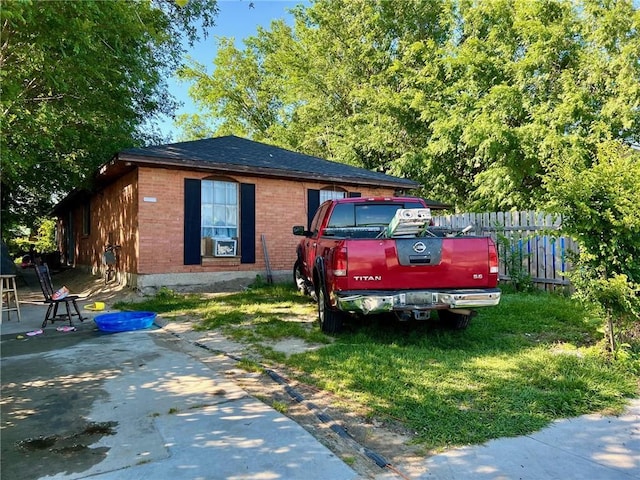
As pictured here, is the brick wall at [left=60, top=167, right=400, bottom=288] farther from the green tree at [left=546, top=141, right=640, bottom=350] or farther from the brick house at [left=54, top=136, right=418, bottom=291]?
the green tree at [left=546, top=141, right=640, bottom=350]

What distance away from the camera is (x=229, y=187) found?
11.2 m

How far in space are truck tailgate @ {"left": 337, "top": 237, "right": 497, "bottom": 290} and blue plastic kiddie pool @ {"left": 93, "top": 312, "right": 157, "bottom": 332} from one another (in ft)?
12.2

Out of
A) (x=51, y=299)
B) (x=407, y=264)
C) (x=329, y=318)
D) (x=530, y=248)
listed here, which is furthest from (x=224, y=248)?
(x=530, y=248)

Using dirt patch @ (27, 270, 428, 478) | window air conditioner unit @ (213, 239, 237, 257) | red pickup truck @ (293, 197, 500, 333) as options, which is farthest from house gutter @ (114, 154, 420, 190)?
red pickup truck @ (293, 197, 500, 333)

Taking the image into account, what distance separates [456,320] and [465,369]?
1.62 m

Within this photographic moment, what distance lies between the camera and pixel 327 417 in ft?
10.5

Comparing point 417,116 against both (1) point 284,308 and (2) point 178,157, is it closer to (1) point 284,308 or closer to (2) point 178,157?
(2) point 178,157

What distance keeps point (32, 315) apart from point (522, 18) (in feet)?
61.4

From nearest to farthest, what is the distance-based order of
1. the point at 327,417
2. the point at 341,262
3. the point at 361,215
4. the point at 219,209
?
1. the point at 327,417
2. the point at 341,262
3. the point at 361,215
4. the point at 219,209

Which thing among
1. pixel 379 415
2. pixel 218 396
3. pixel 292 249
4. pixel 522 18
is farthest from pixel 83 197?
pixel 522 18

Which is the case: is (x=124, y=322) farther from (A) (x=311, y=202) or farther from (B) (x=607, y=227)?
(A) (x=311, y=202)

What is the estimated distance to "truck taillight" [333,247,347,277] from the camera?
189 inches

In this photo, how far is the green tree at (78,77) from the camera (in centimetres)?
453

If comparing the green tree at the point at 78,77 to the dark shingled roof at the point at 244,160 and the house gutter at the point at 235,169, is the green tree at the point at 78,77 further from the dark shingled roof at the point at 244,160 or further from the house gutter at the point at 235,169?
the dark shingled roof at the point at 244,160
